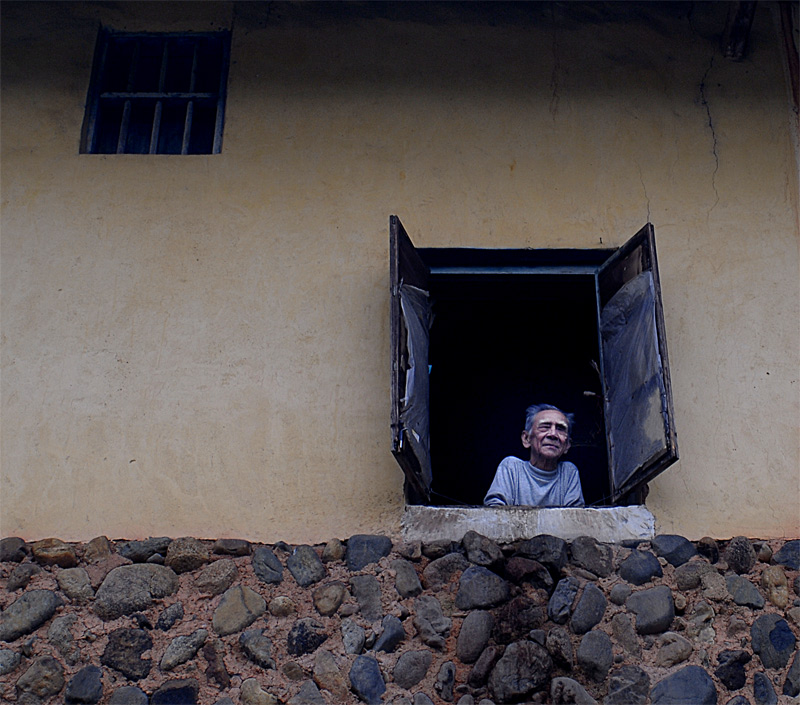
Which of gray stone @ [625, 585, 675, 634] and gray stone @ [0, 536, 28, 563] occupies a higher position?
gray stone @ [0, 536, 28, 563]

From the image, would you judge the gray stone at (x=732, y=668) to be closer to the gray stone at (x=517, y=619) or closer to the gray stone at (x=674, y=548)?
the gray stone at (x=674, y=548)

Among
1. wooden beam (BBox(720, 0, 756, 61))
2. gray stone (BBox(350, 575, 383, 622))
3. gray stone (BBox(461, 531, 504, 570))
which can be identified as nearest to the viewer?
gray stone (BBox(350, 575, 383, 622))

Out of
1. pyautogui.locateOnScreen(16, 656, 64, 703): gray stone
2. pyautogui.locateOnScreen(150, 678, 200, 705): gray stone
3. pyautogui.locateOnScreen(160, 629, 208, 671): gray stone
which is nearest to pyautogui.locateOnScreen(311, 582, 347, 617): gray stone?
pyautogui.locateOnScreen(160, 629, 208, 671): gray stone

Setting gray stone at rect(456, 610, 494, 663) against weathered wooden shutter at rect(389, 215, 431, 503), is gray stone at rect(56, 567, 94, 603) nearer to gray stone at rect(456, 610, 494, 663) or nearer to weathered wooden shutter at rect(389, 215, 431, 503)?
weathered wooden shutter at rect(389, 215, 431, 503)

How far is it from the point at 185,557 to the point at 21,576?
0.70 metres

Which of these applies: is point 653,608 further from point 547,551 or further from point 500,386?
point 500,386

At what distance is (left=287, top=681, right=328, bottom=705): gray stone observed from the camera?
14.0ft

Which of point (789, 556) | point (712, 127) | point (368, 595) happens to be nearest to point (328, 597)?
point (368, 595)

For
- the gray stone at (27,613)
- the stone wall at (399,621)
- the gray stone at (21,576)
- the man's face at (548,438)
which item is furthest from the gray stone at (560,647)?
the gray stone at (21,576)

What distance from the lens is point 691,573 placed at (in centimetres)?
464

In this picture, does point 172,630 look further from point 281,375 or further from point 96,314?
point 96,314

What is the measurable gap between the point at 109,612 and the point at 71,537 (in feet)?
1.57

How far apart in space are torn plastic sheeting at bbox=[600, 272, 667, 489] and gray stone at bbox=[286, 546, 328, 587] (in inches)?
55.7

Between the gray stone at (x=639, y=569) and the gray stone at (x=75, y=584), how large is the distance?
2.29 meters
